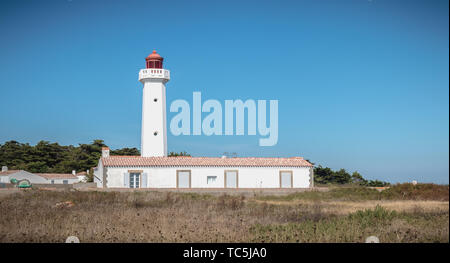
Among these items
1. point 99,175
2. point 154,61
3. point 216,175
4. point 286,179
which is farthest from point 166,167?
point 154,61

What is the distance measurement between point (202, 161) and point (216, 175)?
119 centimetres

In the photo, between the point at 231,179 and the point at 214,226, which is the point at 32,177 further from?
the point at 214,226

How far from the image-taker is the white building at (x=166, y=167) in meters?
28.0

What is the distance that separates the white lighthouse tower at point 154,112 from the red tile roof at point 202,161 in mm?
1311

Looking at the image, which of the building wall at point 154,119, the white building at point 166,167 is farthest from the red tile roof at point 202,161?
the building wall at point 154,119

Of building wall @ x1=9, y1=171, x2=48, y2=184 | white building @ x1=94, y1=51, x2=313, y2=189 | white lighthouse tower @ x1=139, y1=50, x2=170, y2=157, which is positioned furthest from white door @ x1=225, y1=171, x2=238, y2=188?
building wall @ x1=9, y1=171, x2=48, y2=184

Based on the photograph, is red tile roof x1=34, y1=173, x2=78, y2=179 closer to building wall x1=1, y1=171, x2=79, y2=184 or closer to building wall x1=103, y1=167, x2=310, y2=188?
building wall x1=1, y1=171, x2=79, y2=184

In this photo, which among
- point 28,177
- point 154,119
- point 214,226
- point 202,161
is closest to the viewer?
point 214,226

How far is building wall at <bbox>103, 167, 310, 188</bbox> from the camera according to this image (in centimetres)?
2770

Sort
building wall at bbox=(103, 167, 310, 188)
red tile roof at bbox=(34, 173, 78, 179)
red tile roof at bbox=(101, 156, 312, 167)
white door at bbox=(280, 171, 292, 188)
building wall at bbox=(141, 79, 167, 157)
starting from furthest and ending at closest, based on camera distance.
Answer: red tile roof at bbox=(34, 173, 78, 179) < building wall at bbox=(141, 79, 167, 157) < white door at bbox=(280, 171, 292, 188) < red tile roof at bbox=(101, 156, 312, 167) < building wall at bbox=(103, 167, 310, 188)

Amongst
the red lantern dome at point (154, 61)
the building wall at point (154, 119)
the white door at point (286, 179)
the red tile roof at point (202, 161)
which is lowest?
the white door at point (286, 179)

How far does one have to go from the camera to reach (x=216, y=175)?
28828 mm

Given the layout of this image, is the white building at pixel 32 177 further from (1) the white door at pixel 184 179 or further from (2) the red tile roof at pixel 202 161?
(1) the white door at pixel 184 179
